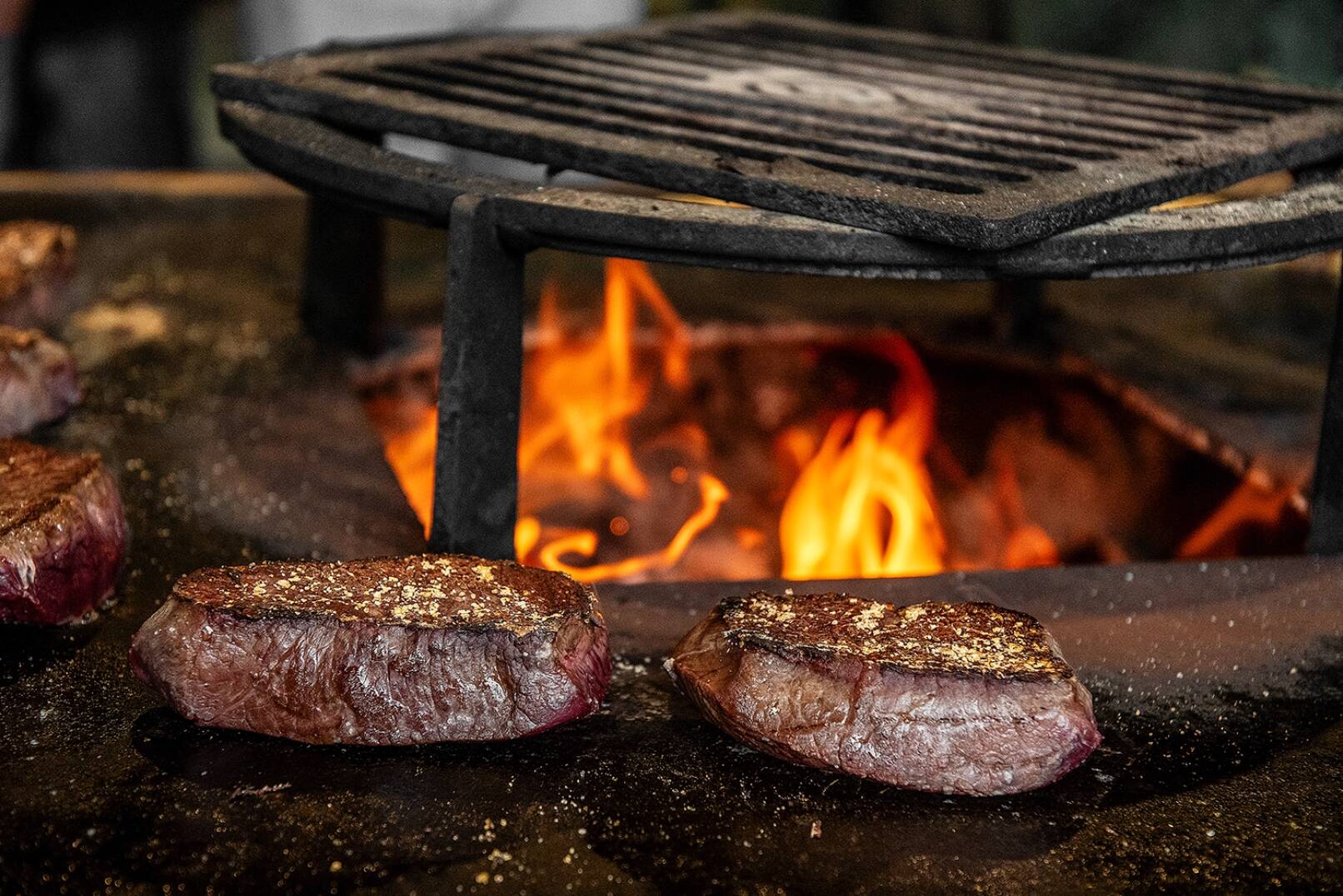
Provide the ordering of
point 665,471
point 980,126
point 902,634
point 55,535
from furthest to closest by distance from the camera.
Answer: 1. point 665,471
2. point 980,126
3. point 55,535
4. point 902,634

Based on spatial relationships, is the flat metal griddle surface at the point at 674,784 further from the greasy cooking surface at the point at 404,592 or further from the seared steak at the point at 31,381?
the seared steak at the point at 31,381

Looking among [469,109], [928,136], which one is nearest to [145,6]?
[469,109]

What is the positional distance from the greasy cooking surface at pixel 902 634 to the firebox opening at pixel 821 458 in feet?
3.48

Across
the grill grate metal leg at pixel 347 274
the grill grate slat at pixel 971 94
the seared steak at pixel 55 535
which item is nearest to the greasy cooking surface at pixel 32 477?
the seared steak at pixel 55 535

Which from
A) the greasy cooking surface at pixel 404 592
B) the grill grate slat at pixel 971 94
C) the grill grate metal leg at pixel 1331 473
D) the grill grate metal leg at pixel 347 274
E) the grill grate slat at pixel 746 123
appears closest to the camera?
the greasy cooking surface at pixel 404 592

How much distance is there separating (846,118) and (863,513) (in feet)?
3.41

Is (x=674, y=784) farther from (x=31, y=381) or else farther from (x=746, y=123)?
(x=31, y=381)

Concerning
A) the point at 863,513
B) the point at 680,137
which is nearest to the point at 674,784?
the point at 680,137

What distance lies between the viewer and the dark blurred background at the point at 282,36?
6.43 m

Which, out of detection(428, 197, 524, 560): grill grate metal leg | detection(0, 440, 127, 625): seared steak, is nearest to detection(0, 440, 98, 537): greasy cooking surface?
detection(0, 440, 127, 625): seared steak

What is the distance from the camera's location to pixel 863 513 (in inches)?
147

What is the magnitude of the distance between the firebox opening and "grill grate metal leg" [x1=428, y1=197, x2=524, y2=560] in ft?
1.95

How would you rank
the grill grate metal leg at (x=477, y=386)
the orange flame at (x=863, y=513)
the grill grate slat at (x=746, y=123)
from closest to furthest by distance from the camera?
the grill grate metal leg at (x=477, y=386), the grill grate slat at (x=746, y=123), the orange flame at (x=863, y=513)

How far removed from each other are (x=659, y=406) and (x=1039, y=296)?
1.25m
